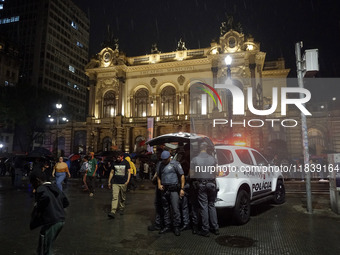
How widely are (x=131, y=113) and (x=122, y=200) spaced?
29.7 metres

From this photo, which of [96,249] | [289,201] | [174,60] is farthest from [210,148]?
[174,60]

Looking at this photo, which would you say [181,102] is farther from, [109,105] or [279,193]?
[279,193]

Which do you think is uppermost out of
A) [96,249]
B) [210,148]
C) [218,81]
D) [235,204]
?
[218,81]

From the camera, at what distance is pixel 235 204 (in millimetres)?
6137

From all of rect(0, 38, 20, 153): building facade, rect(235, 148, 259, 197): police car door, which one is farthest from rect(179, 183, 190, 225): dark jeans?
rect(0, 38, 20, 153): building facade

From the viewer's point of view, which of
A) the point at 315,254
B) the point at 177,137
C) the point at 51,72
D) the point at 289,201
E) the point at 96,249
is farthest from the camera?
the point at 51,72

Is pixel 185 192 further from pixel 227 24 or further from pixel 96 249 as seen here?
pixel 227 24

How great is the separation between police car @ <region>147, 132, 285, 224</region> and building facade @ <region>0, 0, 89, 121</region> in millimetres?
63710

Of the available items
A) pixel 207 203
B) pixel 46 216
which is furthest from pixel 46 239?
pixel 207 203

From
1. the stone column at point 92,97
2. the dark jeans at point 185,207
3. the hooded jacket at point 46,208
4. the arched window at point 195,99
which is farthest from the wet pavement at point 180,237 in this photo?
the stone column at point 92,97

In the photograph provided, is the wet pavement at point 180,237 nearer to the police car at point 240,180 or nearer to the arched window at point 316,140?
the police car at point 240,180

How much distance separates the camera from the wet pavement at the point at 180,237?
4.72 metres

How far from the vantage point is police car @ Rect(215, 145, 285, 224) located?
6016mm

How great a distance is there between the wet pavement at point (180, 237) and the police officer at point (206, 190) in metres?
0.29
